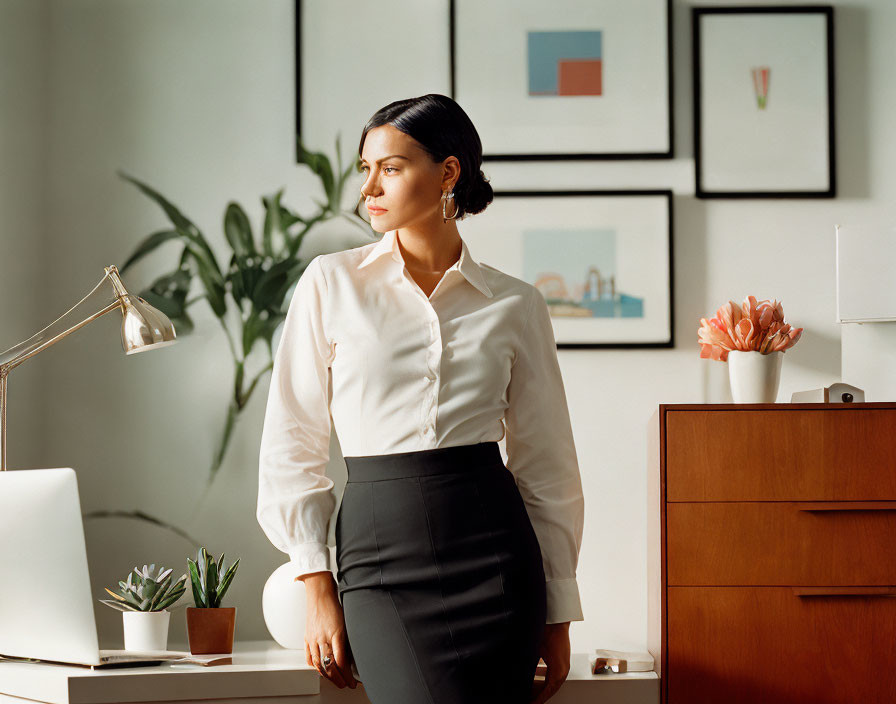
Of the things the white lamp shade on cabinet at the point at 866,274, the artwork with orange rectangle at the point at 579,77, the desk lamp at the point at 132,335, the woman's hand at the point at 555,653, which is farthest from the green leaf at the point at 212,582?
the white lamp shade on cabinet at the point at 866,274

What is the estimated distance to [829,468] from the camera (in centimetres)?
189

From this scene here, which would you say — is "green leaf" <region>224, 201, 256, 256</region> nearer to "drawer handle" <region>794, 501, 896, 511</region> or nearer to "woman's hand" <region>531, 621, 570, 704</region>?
"woman's hand" <region>531, 621, 570, 704</region>

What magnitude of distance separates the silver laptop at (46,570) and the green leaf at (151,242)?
2.74 feet

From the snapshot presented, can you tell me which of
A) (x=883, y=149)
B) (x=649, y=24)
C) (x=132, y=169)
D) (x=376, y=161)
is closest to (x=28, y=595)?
(x=376, y=161)

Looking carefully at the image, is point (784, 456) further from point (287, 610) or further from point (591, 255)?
point (287, 610)

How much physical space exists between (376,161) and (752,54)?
4.51 ft

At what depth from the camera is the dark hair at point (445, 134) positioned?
1462 millimetres

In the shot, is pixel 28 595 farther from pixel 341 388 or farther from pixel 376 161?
pixel 376 161

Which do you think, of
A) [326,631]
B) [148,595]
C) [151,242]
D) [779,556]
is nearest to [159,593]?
[148,595]

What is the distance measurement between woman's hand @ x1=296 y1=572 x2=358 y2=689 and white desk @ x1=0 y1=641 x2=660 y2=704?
1.09 feet

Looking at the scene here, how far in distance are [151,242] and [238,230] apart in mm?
225

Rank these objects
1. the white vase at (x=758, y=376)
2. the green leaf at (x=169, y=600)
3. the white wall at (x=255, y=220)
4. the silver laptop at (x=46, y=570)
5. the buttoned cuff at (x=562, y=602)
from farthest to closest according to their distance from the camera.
A: 1. the white wall at (x=255, y=220)
2. the white vase at (x=758, y=376)
3. the green leaf at (x=169, y=600)
4. the silver laptop at (x=46, y=570)
5. the buttoned cuff at (x=562, y=602)

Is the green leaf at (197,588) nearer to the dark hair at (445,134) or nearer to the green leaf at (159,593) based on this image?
the green leaf at (159,593)

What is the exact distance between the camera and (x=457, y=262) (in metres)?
1.55
